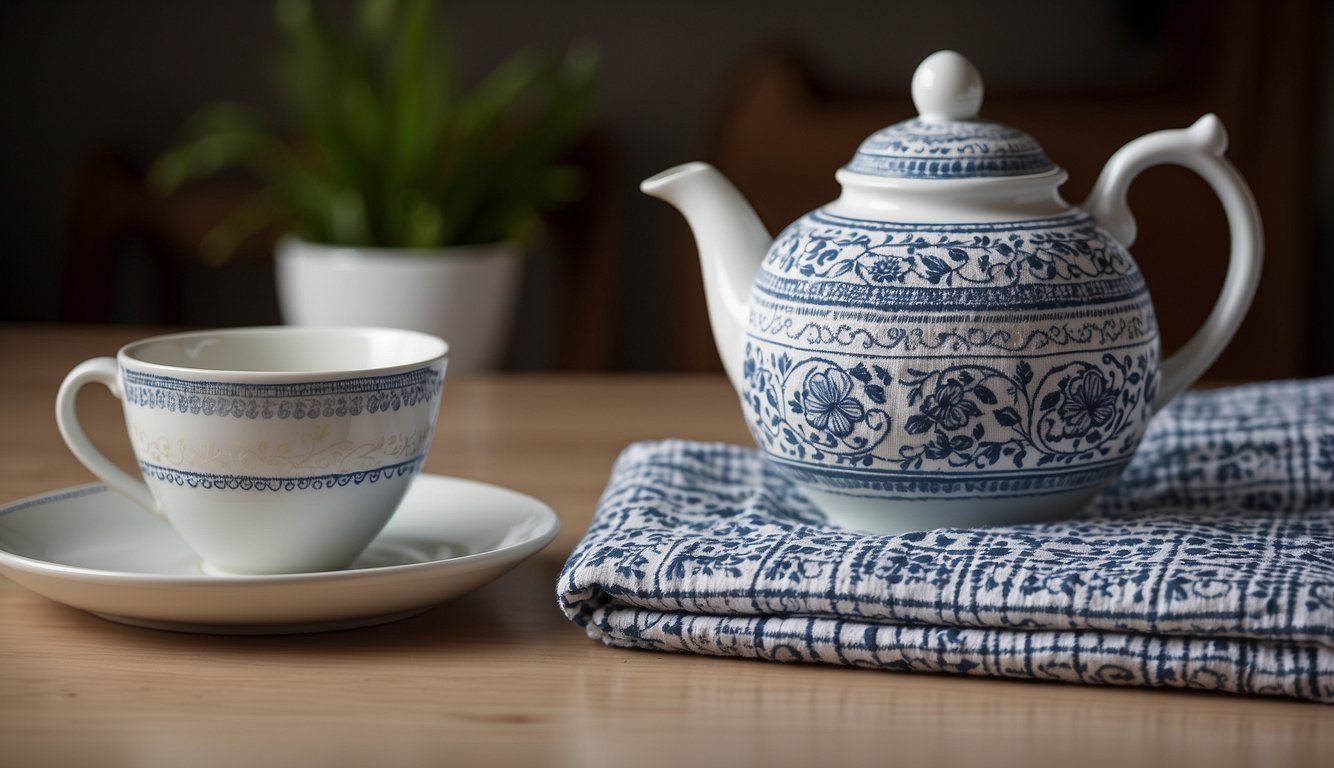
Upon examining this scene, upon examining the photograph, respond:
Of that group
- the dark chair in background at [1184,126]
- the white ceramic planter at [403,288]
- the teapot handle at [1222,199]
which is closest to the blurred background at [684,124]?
the dark chair in background at [1184,126]

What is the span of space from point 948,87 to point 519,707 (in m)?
0.29

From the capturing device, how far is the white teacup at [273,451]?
478 mm

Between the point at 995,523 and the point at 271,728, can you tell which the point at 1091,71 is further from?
the point at 271,728

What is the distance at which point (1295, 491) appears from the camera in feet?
1.98

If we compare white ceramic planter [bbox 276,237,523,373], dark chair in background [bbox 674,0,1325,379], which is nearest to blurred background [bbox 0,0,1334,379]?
dark chair in background [bbox 674,0,1325,379]

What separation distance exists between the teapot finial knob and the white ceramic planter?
3.53 feet

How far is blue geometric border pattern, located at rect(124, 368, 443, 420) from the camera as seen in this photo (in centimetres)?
47

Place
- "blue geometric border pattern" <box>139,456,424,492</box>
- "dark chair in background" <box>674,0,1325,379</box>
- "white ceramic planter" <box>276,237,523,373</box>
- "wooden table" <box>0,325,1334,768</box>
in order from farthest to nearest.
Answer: "dark chair in background" <box>674,0,1325,379</box>, "white ceramic planter" <box>276,237,523,373</box>, "blue geometric border pattern" <box>139,456,424,492</box>, "wooden table" <box>0,325,1334,768</box>

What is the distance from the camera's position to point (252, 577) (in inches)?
17.9

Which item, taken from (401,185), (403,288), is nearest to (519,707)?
(403,288)

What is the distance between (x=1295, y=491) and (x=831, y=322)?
0.23 meters

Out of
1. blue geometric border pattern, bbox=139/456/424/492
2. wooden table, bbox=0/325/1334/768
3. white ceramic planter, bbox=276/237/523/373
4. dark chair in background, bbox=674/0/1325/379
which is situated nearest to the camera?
wooden table, bbox=0/325/1334/768

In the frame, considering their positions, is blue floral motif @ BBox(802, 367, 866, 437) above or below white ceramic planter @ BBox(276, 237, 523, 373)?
above

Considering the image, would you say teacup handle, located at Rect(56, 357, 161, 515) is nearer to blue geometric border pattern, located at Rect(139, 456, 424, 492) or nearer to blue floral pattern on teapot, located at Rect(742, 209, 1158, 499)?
blue geometric border pattern, located at Rect(139, 456, 424, 492)
